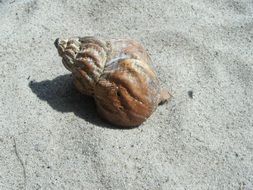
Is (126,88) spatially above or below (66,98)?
above

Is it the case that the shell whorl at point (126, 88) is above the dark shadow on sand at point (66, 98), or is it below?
above

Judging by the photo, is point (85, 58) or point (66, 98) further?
point (66, 98)

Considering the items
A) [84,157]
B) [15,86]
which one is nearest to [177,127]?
[84,157]

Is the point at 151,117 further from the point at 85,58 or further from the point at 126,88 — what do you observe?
the point at 85,58

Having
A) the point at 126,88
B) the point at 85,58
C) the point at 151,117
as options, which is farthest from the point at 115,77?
the point at 151,117

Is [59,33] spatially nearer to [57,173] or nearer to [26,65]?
[26,65]

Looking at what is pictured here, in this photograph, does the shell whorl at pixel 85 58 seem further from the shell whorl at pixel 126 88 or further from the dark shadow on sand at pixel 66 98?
the dark shadow on sand at pixel 66 98

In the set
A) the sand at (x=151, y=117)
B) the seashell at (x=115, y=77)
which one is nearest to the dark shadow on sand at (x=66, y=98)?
the sand at (x=151, y=117)
